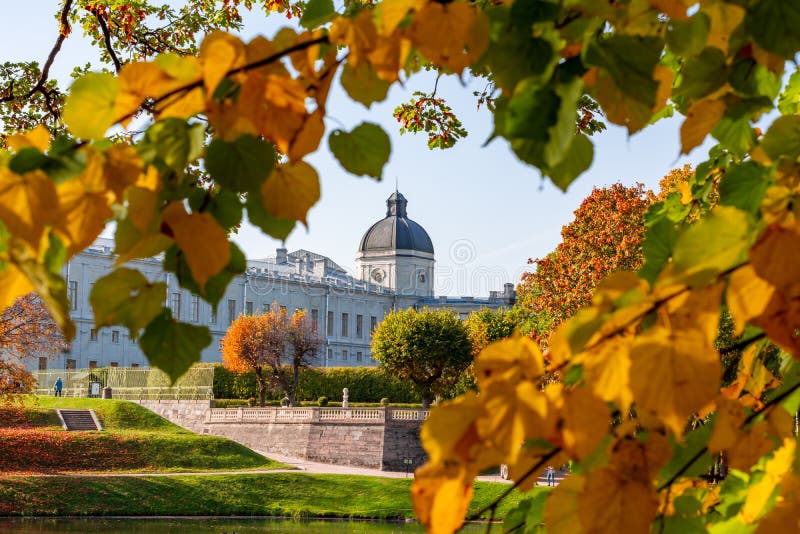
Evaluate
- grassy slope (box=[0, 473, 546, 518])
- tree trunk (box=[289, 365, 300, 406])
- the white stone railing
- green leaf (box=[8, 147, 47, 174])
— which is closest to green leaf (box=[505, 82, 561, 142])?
green leaf (box=[8, 147, 47, 174])

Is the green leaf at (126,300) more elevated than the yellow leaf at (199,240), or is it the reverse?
the yellow leaf at (199,240)

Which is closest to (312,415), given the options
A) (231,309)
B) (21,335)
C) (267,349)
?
(267,349)

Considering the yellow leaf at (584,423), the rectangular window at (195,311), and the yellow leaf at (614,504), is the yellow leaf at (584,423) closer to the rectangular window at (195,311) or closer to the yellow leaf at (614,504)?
the yellow leaf at (614,504)

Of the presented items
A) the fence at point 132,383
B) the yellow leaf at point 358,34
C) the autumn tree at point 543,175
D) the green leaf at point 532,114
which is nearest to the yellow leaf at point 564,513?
the autumn tree at point 543,175

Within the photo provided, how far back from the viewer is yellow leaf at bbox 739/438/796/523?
1.07 m

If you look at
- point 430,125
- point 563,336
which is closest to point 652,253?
point 563,336

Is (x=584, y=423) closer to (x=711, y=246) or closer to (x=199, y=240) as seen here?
(x=711, y=246)

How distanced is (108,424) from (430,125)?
84.7 feet

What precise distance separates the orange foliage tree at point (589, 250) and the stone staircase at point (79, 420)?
16246 millimetres

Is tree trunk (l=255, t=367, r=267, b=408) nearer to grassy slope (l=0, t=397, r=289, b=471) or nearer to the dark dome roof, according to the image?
grassy slope (l=0, t=397, r=289, b=471)

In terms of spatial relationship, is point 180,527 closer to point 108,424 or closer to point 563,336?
point 108,424

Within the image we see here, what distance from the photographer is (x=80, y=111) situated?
89 centimetres

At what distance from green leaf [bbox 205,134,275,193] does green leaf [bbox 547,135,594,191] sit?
11.7 inches

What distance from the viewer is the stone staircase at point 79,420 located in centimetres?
2873
